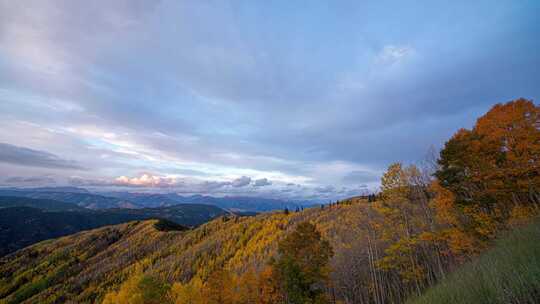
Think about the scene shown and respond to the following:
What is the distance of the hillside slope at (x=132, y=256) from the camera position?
9531cm

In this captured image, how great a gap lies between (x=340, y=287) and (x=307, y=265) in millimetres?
24203

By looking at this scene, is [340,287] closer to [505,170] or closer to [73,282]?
[505,170]

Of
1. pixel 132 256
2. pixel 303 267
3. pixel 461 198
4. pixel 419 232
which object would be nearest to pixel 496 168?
pixel 461 198

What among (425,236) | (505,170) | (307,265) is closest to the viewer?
(505,170)

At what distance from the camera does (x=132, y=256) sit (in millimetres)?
124938

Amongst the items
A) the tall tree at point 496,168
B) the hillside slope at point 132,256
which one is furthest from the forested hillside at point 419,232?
the hillside slope at point 132,256

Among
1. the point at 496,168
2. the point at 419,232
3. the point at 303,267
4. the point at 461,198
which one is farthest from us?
the point at 419,232

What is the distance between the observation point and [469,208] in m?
19.3

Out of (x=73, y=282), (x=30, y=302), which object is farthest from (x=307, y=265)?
(x=30, y=302)

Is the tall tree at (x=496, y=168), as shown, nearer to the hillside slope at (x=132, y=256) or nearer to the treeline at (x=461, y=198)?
the treeline at (x=461, y=198)

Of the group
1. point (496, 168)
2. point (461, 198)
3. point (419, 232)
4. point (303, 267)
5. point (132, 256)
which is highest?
point (496, 168)

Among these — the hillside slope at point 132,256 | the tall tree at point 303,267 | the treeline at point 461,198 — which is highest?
the treeline at point 461,198

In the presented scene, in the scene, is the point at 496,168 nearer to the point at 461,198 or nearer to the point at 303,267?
the point at 461,198

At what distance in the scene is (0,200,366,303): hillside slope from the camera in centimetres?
9531
